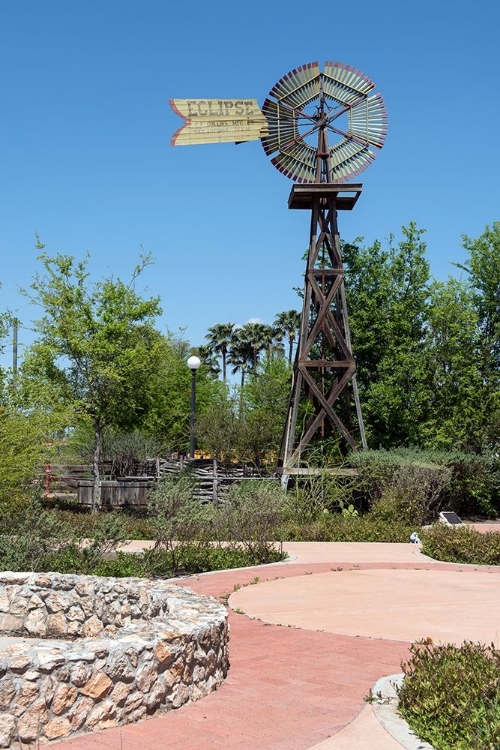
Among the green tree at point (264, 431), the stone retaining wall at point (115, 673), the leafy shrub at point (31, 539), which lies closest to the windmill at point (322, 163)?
the green tree at point (264, 431)

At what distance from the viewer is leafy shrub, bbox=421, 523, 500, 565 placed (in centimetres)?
1380

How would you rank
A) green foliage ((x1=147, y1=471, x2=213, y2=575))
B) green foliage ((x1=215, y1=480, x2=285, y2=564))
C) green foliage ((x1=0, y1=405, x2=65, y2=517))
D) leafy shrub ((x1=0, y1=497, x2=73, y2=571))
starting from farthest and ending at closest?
1. green foliage ((x1=215, y1=480, x2=285, y2=564))
2. green foliage ((x1=0, y1=405, x2=65, y2=517))
3. green foliage ((x1=147, y1=471, x2=213, y2=575))
4. leafy shrub ((x1=0, y1=497, x2=73, y2=571))

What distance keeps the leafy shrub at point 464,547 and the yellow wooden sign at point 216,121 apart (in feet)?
41.9

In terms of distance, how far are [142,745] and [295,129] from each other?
2086 centimetres

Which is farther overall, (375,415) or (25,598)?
(375,415)

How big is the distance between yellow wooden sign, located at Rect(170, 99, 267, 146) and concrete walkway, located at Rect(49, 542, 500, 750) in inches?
Answer: 492

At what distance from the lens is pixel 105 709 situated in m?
5.19

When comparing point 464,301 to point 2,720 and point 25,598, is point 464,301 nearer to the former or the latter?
point 25,598

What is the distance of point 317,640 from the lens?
25.9 feet

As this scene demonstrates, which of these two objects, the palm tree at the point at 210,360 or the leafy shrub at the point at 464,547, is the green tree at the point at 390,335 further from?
the palm tree at the point at 210,360

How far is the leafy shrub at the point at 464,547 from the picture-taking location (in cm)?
1380

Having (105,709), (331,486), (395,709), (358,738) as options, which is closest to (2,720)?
(105,709)

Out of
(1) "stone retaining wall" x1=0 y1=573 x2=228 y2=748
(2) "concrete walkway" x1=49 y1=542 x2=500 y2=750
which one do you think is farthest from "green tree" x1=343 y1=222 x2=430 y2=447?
(1) "stone retaining wall" x1=0 y1=573 x2=228 y2=748

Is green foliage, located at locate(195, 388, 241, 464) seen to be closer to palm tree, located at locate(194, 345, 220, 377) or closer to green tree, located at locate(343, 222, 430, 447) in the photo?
green tree, located at locate(343, 222, 430, 447)
